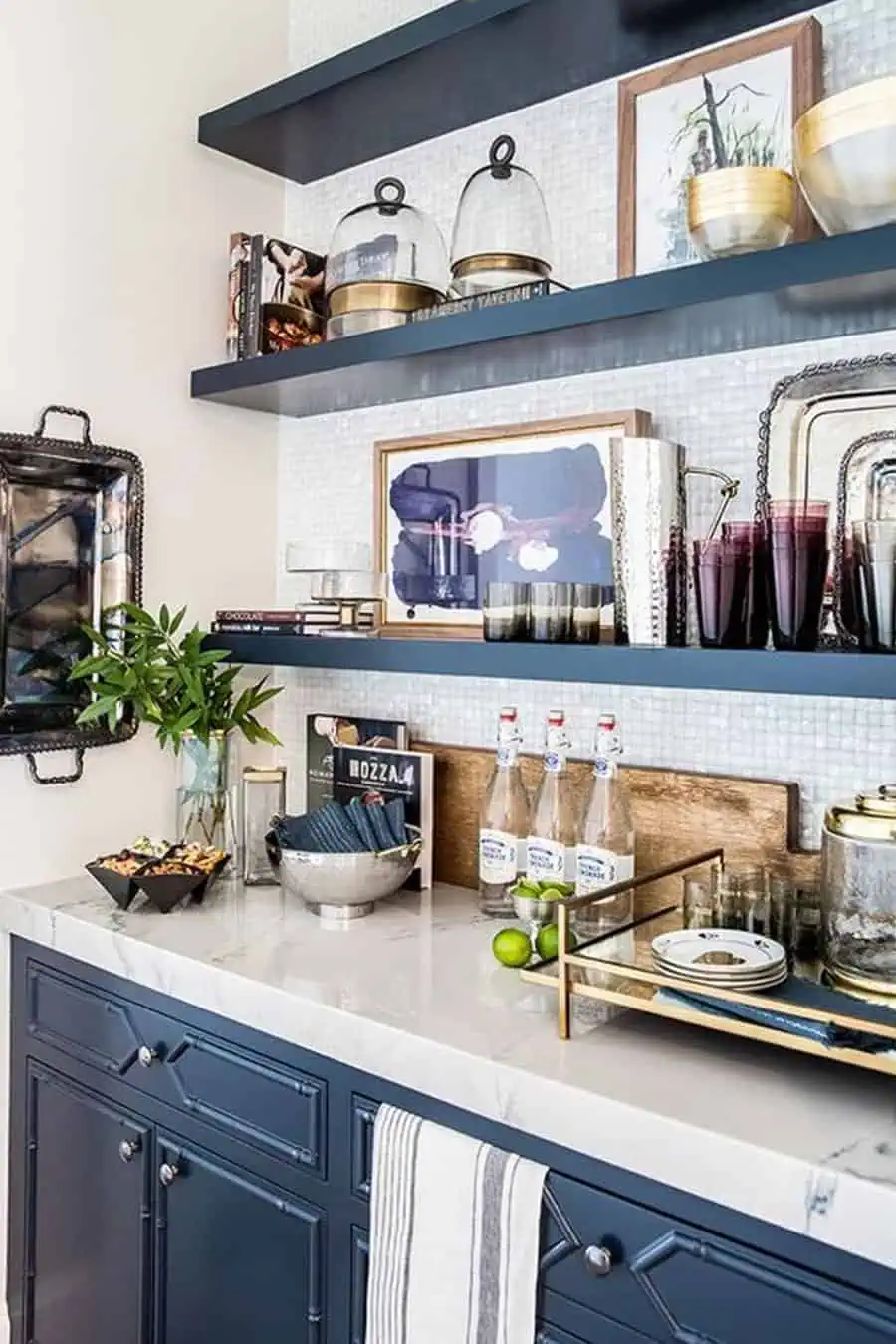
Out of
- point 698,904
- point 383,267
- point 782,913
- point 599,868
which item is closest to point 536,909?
point 599,868

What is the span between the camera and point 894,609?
1.26m

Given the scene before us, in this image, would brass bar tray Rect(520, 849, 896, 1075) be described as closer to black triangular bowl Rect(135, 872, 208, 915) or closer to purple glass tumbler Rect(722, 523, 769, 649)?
purple glass tumbler Rect(722, 523, 769, 649)

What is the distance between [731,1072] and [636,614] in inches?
24.6

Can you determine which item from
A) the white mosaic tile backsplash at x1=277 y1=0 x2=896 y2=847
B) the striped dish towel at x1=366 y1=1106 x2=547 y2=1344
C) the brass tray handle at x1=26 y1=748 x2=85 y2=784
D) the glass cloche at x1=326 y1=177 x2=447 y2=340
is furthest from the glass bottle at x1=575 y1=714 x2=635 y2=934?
the brass tray handle at x1=26 y1=748 x2=85 y2=784

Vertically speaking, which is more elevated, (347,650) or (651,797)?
(347,650)

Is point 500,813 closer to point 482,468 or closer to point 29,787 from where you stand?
point 482,468

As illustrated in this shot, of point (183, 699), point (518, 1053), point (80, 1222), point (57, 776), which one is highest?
point (183, 699)

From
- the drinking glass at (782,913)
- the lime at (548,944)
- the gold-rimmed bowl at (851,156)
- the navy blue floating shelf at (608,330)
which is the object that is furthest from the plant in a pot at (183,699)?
the gold-rimmed bowl at (851,156)

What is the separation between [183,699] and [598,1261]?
3.94ft

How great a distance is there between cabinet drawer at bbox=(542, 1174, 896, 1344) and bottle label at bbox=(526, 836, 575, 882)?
1.96ft

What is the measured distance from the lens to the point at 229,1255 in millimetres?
1538

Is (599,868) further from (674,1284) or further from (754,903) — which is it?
(674,1284)

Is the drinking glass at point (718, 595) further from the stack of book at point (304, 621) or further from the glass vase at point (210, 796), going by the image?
the glass vase at point (210, 796)

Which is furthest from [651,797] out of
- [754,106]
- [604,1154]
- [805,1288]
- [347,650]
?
[754,106]
